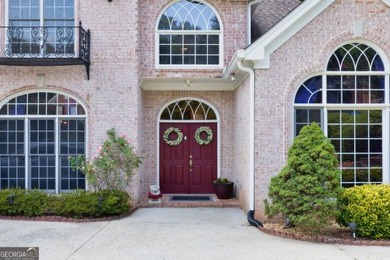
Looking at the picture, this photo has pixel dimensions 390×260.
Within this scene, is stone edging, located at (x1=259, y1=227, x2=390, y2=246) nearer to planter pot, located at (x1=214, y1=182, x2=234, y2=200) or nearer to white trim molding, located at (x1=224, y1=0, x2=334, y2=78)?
planter pot, located at (x1=214, y1=182, x2=234, y2=200)

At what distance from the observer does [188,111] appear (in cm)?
1277

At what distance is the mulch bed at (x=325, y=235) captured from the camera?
307 inches

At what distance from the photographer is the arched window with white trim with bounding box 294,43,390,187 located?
31.9 ft

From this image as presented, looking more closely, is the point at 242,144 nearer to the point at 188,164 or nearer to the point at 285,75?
the point at 285,75

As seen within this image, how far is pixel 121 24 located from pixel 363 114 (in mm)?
6785

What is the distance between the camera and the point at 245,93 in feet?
34.0

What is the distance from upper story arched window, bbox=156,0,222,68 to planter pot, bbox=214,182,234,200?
3.57 m

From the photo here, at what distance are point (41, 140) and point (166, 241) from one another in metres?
5.47

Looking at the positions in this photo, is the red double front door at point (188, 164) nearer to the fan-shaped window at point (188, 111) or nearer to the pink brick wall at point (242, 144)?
the fan-shaped window at point (188, 111)

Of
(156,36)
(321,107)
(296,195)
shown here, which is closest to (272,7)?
(156,36)

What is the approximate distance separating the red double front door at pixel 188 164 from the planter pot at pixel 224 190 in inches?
33.4

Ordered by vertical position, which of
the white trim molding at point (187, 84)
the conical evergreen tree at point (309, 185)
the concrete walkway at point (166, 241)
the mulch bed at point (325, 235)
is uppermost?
the white trim molding at point (187, 84)

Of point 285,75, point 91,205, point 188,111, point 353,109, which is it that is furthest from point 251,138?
point 91,205

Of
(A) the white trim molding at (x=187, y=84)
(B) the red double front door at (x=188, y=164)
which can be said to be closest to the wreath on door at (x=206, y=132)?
(B) the red double front door at (x=188, y=164)
